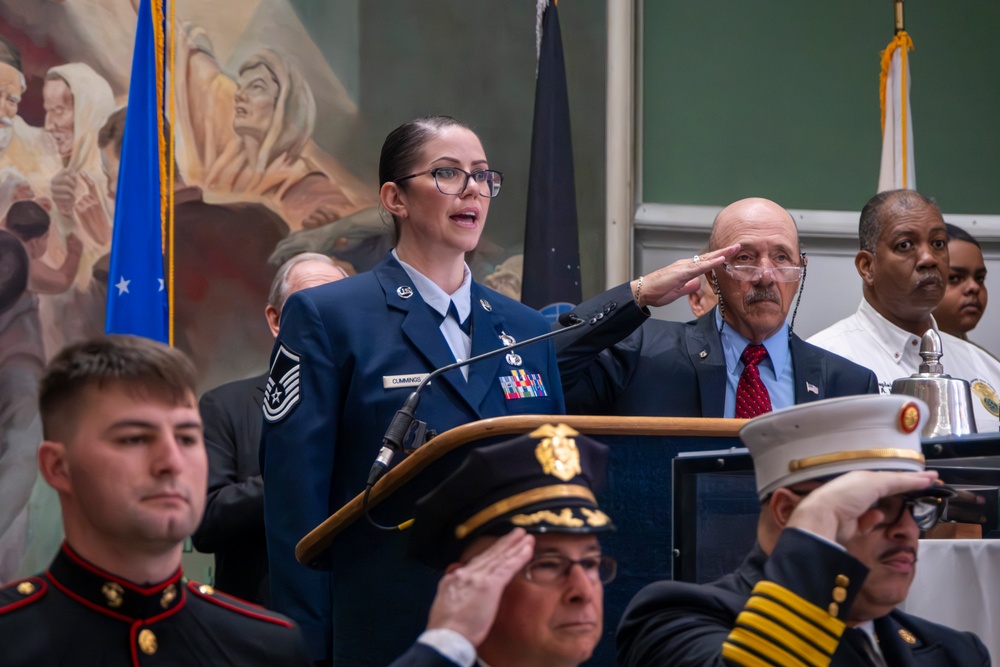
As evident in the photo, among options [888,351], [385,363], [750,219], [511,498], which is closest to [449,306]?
[385,363]

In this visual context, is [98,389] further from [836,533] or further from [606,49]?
[606,49]

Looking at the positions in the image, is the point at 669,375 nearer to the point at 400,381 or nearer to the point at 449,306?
the point at 449,306

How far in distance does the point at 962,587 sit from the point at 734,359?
1.13m

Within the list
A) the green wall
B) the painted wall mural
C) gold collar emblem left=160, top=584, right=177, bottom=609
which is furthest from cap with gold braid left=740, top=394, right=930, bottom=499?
the green wall

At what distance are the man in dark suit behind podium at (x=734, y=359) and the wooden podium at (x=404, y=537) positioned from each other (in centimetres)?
88

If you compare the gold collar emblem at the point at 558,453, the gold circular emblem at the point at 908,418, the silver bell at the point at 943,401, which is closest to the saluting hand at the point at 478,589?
the gold collar emblem at the point at 558,453

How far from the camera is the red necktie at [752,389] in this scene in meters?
3.41

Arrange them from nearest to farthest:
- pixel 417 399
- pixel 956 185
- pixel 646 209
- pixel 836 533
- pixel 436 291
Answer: pixel 836 533
pixel 417 399
pixel 436 291
pixel 646 209
pixel 956 185

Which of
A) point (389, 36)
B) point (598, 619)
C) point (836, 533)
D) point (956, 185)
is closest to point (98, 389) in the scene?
point (598, 619)

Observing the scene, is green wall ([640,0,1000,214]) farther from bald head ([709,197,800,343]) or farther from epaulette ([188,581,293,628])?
epaulette ([188,581,293,628])

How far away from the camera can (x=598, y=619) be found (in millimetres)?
1692

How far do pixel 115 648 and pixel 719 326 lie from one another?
→ 219cm

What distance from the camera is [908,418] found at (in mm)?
1940

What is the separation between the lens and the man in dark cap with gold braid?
5.34 feet
